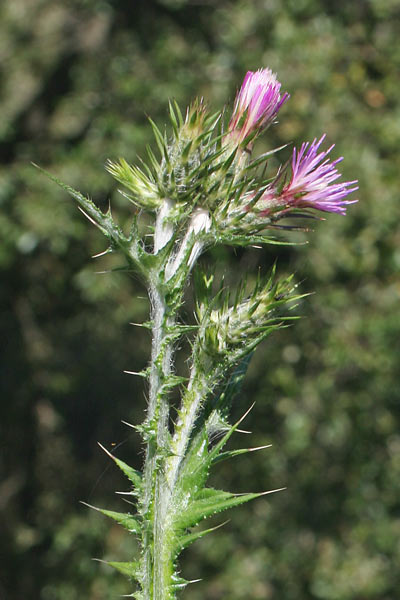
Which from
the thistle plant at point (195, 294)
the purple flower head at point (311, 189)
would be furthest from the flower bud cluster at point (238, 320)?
the purple flower head at point (311, 189)

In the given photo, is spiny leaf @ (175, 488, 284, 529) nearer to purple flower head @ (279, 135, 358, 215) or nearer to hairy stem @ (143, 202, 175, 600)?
hairy stem @ (143, 202, 175, 600)

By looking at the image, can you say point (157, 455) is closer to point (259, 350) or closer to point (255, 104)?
point (255, 104)

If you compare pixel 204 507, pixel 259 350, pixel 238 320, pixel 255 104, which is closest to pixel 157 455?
pixel 204 507

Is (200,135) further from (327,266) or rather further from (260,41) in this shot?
(260,41)

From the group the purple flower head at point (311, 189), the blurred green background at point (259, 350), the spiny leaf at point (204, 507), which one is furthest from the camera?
the blurred green background at point (259, 350)

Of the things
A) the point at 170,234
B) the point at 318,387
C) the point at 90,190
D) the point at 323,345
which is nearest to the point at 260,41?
the point at 90,190

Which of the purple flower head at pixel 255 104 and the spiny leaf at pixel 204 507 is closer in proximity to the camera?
the spiny leaf at pixel 204 507

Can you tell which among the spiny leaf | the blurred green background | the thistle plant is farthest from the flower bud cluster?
the blurred green background

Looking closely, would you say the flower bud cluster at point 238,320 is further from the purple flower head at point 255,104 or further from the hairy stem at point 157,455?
the purple flower head at point 255,104
